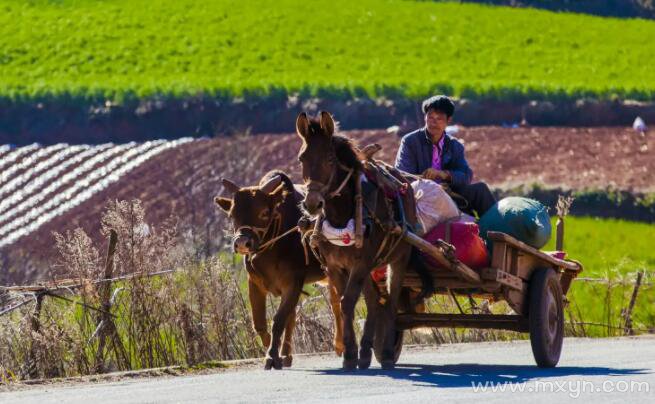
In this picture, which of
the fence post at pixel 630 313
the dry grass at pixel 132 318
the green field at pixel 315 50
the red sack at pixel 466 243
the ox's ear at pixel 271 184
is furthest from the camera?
the green field at pixel 315 50

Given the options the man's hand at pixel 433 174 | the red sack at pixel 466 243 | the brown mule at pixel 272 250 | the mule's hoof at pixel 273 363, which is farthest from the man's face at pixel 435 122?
the mule's hoof at pixel 273 363

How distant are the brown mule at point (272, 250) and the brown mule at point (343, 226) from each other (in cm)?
→ 90

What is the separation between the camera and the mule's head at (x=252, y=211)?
14.4 m

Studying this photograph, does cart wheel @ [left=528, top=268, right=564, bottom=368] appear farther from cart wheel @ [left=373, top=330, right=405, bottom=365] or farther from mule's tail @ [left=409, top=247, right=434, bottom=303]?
cart wheel @ [left=373, top=330, right=405, bottom=365]

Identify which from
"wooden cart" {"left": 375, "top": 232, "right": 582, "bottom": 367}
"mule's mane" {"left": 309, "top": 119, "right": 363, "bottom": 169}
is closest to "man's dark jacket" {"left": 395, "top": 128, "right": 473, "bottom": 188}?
"wooden cart" {"left": 375, "top": 232, "right": 582, "bottom": 367}

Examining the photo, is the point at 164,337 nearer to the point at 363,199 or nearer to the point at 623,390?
the point at 363,199

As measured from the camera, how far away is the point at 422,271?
14.1m

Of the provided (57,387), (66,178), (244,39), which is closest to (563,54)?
(244,39)

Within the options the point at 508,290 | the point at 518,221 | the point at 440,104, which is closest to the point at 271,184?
the point at 440,104

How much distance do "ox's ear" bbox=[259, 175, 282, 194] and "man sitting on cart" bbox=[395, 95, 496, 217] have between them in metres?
1.06

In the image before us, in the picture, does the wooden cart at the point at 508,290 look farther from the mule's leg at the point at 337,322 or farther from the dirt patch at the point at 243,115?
the dirt patch at the point at 243,115

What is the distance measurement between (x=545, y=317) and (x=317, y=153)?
8.84 feet

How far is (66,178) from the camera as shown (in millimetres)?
38344

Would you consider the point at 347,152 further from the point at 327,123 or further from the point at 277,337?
the point at 277,337
